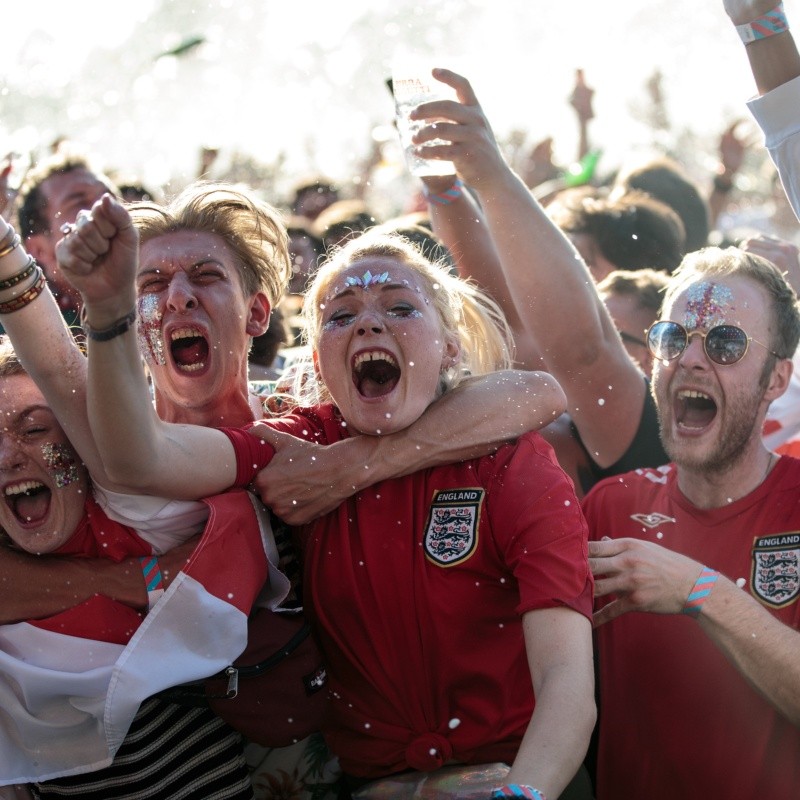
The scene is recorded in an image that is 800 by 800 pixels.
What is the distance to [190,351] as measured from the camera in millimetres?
2951

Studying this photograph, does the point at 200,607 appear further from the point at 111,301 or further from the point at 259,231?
the point at 259,231

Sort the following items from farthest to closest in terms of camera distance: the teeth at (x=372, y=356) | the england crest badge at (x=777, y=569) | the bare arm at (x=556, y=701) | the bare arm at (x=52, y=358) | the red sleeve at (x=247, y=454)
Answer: the england crest badge at (x=777, y=569) → the teeth at (x=372, y=356) → the red sleeve at (x=247, y=454) → the bare arm at (x=52, y=358) → the bare arm at (x=556, y=701)

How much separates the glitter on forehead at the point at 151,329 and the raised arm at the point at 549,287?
0.91 m

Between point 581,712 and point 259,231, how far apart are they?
1656 mm

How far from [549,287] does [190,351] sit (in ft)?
3.55

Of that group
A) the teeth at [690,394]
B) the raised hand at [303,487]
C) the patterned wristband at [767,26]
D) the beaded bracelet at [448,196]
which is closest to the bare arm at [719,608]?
the raised hand at [303,487]

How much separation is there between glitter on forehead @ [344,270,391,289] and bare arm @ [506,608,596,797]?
90 cm

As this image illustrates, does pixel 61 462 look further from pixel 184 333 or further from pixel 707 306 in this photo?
pixel 707 306

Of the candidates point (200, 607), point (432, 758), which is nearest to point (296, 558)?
point (200, 607)

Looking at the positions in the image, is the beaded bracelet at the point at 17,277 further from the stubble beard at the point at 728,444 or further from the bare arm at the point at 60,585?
the stubble beard at the point at 728,444

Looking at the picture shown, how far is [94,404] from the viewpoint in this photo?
7.18 ft

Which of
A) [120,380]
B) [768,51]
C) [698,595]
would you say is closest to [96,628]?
[120,380]

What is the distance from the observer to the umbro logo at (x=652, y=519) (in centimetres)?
309

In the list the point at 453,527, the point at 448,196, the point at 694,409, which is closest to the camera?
the point at 453,527
